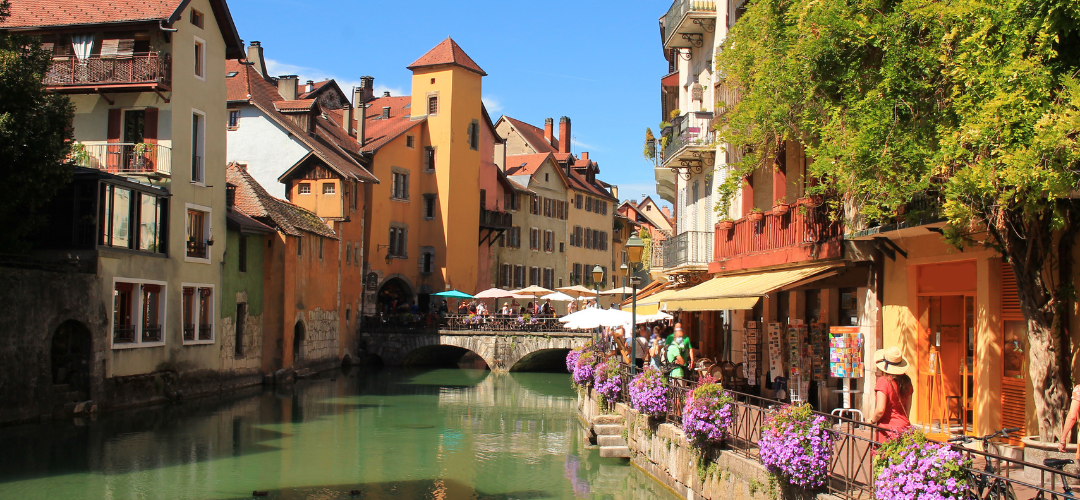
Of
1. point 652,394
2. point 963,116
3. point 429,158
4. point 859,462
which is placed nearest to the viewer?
point 963,116

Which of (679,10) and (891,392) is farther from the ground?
(679,10)

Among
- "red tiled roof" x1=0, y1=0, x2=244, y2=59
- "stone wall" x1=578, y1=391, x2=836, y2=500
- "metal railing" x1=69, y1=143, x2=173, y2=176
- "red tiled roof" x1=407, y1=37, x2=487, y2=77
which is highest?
"red tiled roof" x1=407, y1=37, x2=487, y2=77

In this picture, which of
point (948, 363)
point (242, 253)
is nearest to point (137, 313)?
point (242, 253)

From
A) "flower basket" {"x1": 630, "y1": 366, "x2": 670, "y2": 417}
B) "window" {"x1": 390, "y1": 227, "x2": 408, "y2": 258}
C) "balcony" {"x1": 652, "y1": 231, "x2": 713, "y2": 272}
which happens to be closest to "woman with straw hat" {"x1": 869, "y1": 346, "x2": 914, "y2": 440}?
"flower basket" {"x1": 630, "y1": 366, "x2": 670, "y2": 417}

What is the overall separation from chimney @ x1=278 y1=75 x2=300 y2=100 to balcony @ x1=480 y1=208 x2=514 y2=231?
12.3 metres

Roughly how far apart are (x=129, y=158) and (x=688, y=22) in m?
16.3

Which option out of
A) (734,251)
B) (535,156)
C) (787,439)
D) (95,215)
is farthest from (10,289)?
(535,156)

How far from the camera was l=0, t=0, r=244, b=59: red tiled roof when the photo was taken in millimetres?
28016

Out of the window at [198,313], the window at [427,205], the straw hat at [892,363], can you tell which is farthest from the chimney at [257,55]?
the straw hat at [892,363]

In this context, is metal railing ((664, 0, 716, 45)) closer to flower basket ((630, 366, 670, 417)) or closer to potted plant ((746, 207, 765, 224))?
potted plant ((746, 207, 765, 224))

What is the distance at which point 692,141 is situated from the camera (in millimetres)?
24547

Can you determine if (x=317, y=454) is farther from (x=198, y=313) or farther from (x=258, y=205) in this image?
(x=258, y=205)

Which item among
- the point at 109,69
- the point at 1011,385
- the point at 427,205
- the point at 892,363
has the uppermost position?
the point at 109,69

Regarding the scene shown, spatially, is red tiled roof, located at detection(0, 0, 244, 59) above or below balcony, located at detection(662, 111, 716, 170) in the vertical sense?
above
